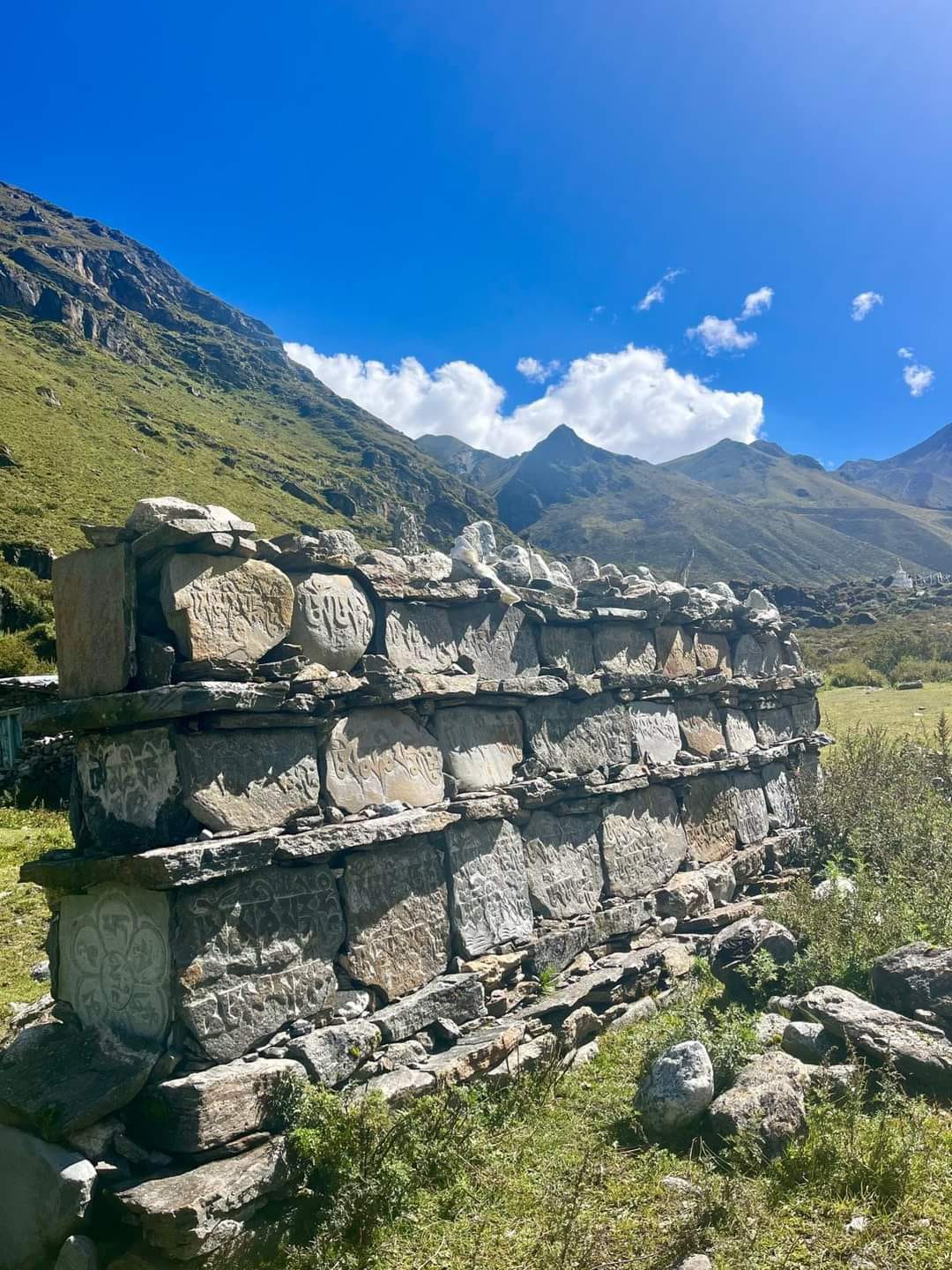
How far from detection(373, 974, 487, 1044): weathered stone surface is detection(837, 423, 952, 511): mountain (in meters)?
110

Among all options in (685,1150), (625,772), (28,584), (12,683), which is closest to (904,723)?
(625,772)

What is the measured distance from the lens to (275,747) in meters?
4.35

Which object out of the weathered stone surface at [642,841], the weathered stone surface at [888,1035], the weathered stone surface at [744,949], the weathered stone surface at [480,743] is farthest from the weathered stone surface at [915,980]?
the weathered stone surface at [480,743]

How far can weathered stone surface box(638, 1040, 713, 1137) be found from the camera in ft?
13.6

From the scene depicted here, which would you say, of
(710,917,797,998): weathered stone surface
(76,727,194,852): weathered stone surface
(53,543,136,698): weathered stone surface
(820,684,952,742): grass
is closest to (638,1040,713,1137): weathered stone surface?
(710,917,797,998): weathered stone surface

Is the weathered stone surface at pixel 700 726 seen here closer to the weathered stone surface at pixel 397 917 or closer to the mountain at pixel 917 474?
the weathered stone surface at pixel 397 917

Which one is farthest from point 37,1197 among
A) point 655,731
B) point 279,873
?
point 655,731

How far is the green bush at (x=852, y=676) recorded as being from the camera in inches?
844

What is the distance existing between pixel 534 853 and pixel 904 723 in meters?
11.9

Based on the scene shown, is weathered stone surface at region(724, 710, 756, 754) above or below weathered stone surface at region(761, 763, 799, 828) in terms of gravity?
above

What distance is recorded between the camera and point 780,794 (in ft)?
29.8

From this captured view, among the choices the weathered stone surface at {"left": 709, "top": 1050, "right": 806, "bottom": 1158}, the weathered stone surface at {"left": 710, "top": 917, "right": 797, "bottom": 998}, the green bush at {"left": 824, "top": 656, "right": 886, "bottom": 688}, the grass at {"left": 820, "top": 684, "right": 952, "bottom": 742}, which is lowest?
the weathered stone surface at {"left": 709, "top": 1050, "right": 806, "bottom": 1158}

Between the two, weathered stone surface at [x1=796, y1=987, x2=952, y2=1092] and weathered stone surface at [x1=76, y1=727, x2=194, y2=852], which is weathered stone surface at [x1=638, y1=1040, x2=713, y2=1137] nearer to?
weathered stone surface at [x1=796, y1=987, x2=952, y2=1092]

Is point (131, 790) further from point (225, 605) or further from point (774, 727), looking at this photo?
point (774, 727)
